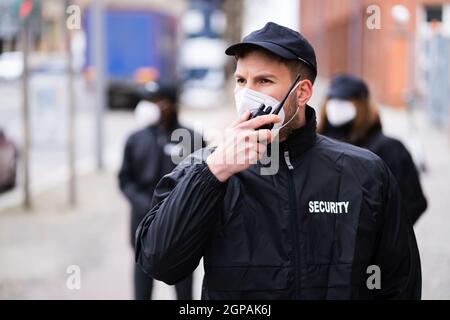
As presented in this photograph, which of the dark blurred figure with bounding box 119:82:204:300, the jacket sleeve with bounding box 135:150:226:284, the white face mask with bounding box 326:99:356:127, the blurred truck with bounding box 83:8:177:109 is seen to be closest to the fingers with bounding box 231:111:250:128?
the jacket sleeve with bounding box 135:150:226:284

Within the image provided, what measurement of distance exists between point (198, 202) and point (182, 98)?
3003cm

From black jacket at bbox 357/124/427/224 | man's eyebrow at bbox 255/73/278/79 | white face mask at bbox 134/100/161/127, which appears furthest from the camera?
white face mask at bbox 134/100/161/127

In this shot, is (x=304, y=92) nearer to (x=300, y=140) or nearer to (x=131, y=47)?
(x=300, y=140)

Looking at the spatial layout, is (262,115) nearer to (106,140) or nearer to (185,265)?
(185,265)

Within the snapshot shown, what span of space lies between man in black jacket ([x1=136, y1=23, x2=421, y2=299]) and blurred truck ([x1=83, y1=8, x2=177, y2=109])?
2424 centimetres

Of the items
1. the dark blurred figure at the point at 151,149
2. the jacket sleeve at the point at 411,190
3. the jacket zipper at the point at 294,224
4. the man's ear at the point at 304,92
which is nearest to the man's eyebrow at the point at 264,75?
the man's ear at the point at 304,92

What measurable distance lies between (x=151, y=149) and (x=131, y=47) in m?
22.1

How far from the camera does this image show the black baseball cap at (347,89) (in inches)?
197

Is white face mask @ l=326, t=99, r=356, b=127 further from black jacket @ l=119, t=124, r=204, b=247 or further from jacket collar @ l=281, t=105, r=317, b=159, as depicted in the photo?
jacket collar @ l=281, t=105, r=317, b=159

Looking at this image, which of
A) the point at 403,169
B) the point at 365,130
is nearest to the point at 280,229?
the point at 403,169

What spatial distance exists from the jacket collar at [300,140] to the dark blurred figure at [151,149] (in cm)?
291

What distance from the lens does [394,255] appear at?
2.60 m

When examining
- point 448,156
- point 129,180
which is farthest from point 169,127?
point 448,156

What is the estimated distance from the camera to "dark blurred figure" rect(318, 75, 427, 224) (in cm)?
467
